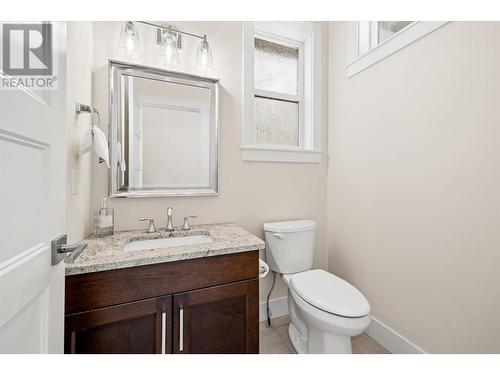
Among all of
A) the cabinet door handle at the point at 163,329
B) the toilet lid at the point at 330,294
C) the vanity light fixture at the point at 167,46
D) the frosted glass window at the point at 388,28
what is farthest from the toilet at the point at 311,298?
the frosted glass window at the point at 388,28

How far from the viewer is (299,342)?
1463 millimetres

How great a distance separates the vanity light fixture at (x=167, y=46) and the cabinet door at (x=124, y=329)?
4.32 feet

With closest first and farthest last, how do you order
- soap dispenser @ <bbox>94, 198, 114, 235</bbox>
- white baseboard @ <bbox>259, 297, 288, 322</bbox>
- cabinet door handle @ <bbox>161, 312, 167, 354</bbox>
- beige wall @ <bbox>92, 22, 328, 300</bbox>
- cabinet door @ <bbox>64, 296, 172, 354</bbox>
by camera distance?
1. cabinet door @ <bbox>64, 296, 172, 354</bbox>
2. cabinet door handle @ <bbox>161, 312, 167, 354</bbox>
3. soap dispenser @ <bbox>94, 198, 114, 235</bbox>
4. beige wall @ <bbox>92, 22, 328, 300</bbox>
5. white baseboard @ <bbox>259, 297, 288, 322</bbox>

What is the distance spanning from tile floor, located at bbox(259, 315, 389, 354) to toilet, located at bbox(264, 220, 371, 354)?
7 cm

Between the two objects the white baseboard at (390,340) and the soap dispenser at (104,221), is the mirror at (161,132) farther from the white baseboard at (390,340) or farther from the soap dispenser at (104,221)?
the white baseboard at (390,340)

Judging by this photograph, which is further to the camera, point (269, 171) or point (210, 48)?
point (269, 171)

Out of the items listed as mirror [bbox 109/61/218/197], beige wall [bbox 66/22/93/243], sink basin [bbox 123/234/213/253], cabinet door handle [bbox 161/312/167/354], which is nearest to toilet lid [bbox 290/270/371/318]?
sink basin [bbox 123/234/213/253]

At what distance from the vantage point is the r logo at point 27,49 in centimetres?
46

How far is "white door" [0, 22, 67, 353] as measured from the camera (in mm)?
453

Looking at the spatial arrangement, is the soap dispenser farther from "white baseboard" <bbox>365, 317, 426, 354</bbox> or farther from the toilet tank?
"white baseboard" <bbox>365, 317, 426, 354</bbox>

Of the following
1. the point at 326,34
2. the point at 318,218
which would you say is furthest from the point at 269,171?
the point at 326,34

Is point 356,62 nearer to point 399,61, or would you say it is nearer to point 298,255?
point 399,61
